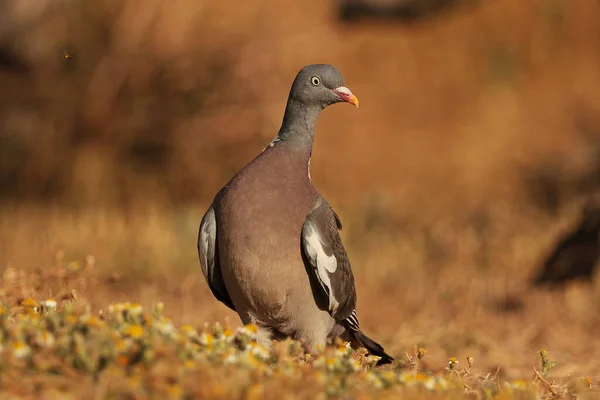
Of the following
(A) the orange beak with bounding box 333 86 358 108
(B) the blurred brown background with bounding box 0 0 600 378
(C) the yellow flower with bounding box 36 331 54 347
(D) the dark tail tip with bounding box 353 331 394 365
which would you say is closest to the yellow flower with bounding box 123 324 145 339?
(C) the yellow flower with bounding box 36 331 54 347

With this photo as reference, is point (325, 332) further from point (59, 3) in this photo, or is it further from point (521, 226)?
point (59, 3)

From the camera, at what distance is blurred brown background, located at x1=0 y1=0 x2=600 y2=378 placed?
305 inches

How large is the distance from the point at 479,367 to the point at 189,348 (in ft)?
9.80

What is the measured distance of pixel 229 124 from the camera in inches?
440

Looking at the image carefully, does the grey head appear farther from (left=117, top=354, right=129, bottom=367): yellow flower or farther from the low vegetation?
(left=117, top=354, right=129, bottom=367): yellow flower

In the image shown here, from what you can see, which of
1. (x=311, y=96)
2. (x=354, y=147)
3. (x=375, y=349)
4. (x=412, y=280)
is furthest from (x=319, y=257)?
(x=354, y=147)

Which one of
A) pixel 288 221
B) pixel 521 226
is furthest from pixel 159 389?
pixel 521 226

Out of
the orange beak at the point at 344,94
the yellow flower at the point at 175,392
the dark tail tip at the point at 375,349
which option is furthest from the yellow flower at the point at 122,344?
the orange beak at the point at 344,94

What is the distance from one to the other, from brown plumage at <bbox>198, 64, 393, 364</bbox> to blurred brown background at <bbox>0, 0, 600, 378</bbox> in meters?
0.69

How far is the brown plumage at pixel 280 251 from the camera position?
15.5 feet

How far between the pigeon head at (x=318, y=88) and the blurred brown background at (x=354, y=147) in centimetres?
140

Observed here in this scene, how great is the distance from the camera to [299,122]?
5230 millimetres

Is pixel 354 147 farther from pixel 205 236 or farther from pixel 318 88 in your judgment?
pixel 205 236

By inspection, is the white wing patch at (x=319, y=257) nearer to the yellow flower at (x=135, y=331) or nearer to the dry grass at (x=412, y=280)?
the dry grass at (x=412, y=280)
